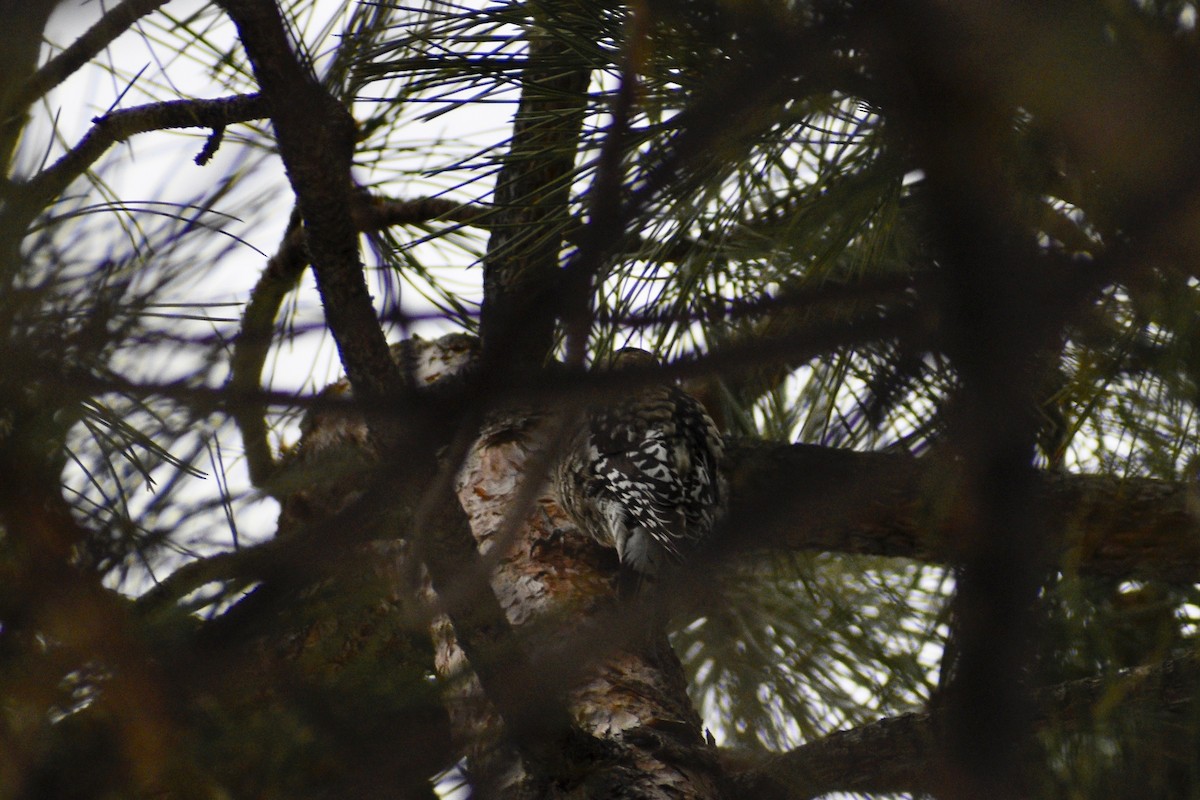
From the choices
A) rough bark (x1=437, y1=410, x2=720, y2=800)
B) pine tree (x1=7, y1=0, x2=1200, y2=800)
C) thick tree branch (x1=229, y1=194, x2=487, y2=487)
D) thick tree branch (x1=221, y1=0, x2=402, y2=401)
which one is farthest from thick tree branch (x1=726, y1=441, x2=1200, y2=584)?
thick tree branch (x1=229, y1=194, x2=487, y2=487)

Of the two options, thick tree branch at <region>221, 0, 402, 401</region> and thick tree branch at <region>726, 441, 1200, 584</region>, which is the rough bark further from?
thick tree branch at <region>726, 441, 1200, 584</region>

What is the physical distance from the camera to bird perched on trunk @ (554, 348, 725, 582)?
146 centimetres

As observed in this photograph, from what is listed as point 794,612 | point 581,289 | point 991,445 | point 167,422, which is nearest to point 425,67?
point 167,422

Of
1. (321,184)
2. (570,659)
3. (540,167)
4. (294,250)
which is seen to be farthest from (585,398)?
(294,250)

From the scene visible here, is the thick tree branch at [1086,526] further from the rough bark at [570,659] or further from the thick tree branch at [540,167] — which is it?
the thick tree branch at [540,167]

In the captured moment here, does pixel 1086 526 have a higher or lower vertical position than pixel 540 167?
lower

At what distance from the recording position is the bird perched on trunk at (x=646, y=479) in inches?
57.3

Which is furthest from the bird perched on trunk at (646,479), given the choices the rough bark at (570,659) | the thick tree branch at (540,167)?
the thick tree branch at (540,167)

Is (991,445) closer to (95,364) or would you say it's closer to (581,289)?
(581,289)

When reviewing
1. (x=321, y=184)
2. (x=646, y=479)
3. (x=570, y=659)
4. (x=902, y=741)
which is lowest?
(x=902, y=741)

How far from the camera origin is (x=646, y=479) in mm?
1563

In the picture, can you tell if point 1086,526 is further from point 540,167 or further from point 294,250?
point 294,250

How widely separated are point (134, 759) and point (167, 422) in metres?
0.26

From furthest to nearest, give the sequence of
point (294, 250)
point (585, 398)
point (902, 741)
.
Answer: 1. point (294, 250)
2. point (902, 741)
3. point (585, 398)
